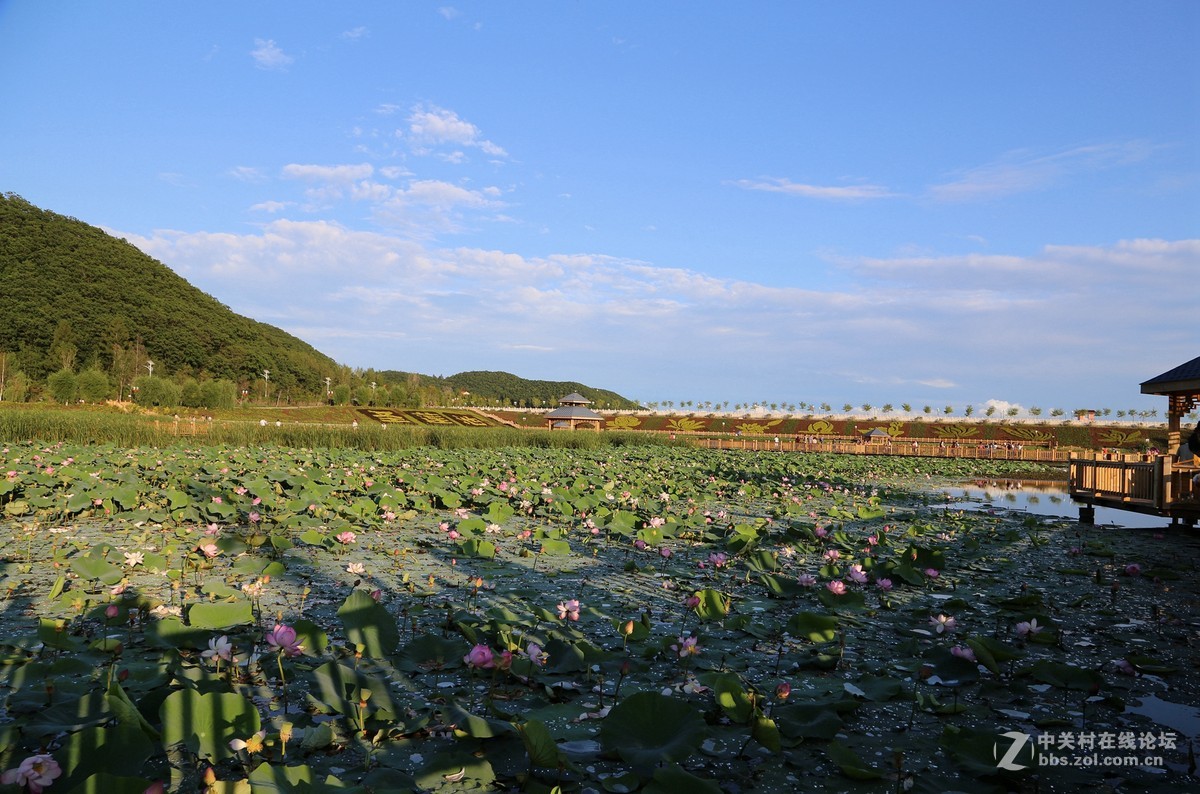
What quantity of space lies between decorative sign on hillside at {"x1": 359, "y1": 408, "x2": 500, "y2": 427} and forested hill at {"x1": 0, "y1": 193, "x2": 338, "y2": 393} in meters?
18.9

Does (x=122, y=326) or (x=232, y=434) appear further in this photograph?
(x=122, y=326)

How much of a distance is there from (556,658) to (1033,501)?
16.7 metres

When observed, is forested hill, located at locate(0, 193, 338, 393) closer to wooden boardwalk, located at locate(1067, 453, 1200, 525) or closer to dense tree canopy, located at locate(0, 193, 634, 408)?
dense tree canopy, located at locate(0, 193, 634, 408)

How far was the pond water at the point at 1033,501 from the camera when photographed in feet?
41.7

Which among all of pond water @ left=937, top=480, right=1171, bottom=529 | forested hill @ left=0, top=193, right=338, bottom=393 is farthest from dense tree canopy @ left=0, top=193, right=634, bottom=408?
pond water @ left=937, top=480, right=1171, bottom=529

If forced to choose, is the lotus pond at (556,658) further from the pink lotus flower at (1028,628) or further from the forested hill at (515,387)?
the forested hill at (515,387)

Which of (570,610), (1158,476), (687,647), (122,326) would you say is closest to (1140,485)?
(1158,476)

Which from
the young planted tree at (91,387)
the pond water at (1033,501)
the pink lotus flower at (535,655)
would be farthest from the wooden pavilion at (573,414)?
the pink lotus flower at (535,655)

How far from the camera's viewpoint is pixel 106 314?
57.5 metres

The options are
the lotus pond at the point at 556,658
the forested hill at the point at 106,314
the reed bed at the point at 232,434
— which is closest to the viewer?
the lotus pond at the point at 556,658

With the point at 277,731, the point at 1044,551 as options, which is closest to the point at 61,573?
the point at 277,731

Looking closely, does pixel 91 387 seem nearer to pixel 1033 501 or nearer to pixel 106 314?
pixel 106 314

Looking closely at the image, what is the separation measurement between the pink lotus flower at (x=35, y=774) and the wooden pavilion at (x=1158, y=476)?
1257cm


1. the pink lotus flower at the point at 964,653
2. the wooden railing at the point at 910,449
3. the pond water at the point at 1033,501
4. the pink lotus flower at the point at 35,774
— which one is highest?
the pink lotus flower at the point at 35,774
